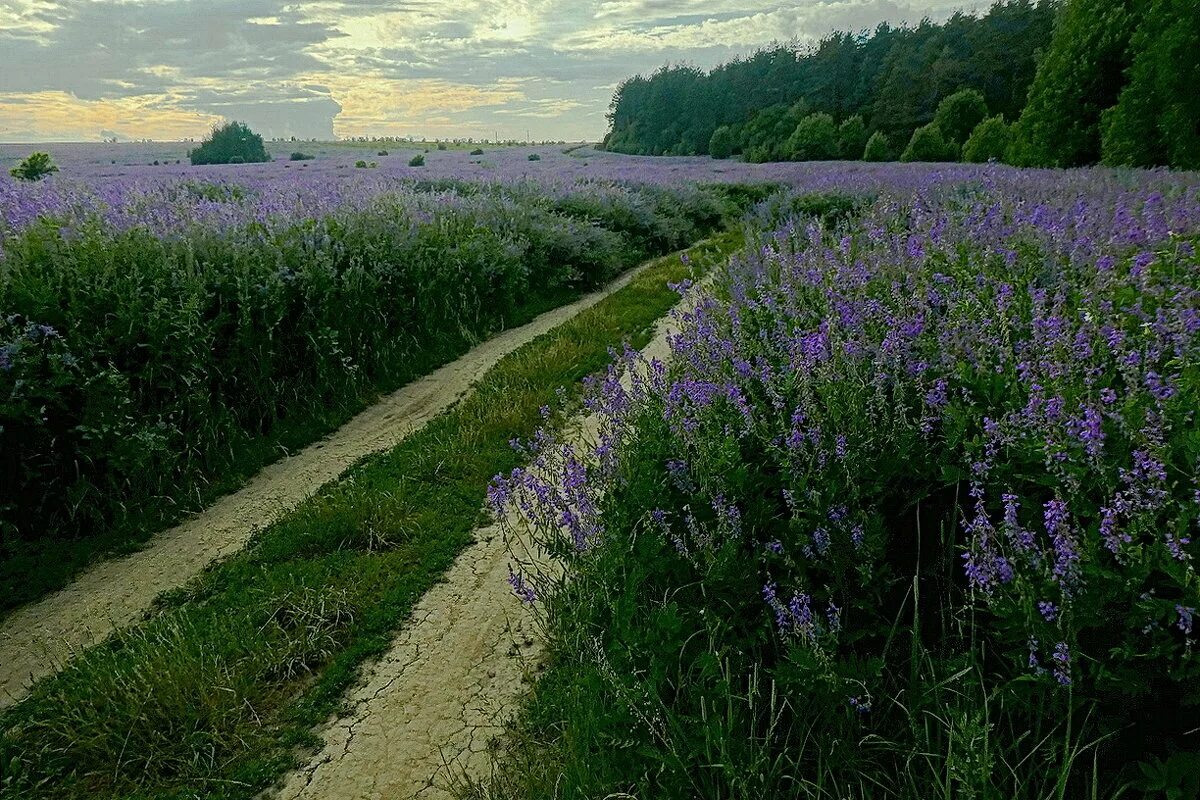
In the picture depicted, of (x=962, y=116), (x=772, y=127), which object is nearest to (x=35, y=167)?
(x=962, y=116)

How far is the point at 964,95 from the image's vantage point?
107 feet

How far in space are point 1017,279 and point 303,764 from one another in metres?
4.48

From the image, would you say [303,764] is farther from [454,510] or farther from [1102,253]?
[1102,253]

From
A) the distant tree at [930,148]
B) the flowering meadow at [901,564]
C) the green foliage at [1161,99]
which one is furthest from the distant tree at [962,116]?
the flowering meadow at [901,564]

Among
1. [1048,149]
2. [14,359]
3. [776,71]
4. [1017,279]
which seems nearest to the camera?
[1017,279]

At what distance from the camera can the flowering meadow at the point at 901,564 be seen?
198 centimetres

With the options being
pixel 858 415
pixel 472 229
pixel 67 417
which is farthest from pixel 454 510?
pixel 472 229

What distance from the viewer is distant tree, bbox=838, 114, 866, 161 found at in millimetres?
40188

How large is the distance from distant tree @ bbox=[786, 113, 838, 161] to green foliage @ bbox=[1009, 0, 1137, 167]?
61.1 ft

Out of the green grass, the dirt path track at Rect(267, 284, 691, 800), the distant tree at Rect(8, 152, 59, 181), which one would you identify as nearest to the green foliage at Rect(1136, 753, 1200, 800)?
the dirt path track at Rect(267, 284, 691, 800)

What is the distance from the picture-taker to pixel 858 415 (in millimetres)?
2889

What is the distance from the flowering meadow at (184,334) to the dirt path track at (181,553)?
0.18m

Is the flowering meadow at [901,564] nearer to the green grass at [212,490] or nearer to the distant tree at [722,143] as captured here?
the green grass at [212,490]

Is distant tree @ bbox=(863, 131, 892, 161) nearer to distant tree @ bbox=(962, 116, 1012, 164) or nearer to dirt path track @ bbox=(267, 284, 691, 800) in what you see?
distant tree @ bbox=(962, 116, 1012, 164)
